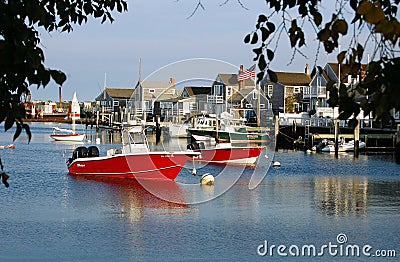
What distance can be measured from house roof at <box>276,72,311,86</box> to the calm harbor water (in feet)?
182

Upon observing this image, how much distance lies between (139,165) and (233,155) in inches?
356

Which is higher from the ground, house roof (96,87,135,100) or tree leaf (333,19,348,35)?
house roof (96,87,135,100)

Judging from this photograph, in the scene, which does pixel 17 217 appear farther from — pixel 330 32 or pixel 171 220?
pixel 330 32

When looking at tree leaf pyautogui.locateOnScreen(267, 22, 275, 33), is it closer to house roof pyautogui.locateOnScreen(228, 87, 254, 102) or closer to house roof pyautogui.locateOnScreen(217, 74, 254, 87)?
house roof pyautogui.locateOnScreen(217, 74, 254, 87)

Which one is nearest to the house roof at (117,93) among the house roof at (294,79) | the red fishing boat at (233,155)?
the house roof at (294,79)

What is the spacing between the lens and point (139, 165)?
91.7 ft

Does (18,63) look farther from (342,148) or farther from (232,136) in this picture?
(342,148)

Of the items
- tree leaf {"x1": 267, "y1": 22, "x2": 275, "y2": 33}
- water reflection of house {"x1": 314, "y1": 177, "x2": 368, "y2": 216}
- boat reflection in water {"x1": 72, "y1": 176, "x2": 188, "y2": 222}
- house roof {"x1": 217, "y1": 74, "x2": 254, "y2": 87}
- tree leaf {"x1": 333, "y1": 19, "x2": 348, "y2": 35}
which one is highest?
house roof {"x1": 217, "y1": 74, "x2": 254, "y2": 87}

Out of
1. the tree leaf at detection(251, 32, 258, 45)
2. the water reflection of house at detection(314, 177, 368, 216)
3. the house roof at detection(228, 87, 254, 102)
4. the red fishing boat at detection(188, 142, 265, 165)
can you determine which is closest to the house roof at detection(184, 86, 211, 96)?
the house roof at detection(228, 87, 254, 102)

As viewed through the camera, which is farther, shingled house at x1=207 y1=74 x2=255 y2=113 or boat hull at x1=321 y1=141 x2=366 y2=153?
boat hull at x1=321 y1=141 x2=366 y2=153

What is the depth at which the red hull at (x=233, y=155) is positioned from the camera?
35.7 metres

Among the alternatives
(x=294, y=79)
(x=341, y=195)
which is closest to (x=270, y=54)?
(x=341, y=195)

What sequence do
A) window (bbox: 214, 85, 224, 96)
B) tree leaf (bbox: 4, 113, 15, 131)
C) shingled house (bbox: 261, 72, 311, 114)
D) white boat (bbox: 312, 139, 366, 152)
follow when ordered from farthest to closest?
shingled house (bbox: 261, 72, 311, 114)
window (bbox: 214, 85, 224, 96)
white boat (bbox: 312, 139, 366, 152)
tree leaf (bbox: 4, 113, 15, 131)

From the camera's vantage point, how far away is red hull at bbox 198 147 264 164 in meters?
35.7
